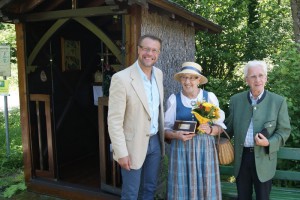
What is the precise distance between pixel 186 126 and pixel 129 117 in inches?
20.6

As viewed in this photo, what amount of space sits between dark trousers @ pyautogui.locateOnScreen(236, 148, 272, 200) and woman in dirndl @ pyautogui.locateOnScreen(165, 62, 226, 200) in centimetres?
23

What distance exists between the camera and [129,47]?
153 inches

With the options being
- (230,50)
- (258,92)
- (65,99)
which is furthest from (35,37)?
(230,50)

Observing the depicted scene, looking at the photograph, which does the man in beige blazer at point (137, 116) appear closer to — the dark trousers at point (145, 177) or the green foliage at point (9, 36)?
the dark trousers at point (145, 177)

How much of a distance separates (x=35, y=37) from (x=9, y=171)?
105 inches

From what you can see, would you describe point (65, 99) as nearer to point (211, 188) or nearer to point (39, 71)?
point (39, 71)

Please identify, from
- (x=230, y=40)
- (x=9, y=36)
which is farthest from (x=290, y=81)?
(x=9, y=36)

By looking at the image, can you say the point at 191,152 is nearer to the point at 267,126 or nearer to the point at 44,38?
the point at 267,126

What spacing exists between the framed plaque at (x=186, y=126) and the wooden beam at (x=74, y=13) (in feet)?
5.08

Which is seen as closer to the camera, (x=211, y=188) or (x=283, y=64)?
(x=211, y=188)

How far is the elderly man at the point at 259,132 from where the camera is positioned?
286 centimetres

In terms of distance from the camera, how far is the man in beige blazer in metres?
2.90

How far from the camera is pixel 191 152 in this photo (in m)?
2.98

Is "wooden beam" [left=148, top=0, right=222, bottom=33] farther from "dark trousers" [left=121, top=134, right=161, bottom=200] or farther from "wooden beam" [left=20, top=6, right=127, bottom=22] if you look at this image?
"dark trousers" [left=121, top=134, right=161, bottom=200]
